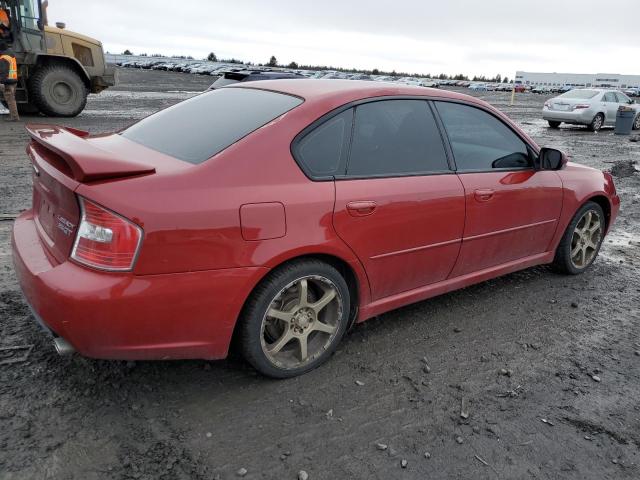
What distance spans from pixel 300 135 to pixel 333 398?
141cm

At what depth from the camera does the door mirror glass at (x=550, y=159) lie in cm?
A: 397

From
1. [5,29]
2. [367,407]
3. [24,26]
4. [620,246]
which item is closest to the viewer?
[367,407]

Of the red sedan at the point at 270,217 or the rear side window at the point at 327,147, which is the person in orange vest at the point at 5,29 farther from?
the rear side window at the point at 327,147

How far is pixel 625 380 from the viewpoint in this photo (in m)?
3.10

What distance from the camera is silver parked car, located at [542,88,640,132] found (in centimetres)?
1786

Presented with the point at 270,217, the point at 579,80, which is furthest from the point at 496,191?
the point at 579,80

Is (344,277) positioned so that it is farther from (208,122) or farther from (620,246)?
(620,246)

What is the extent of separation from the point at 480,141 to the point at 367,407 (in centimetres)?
209

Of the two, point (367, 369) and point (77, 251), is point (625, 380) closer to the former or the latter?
point (367, 369)

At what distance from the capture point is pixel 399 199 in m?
3.05

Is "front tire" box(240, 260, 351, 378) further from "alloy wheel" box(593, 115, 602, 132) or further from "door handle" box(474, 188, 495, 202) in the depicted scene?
"alloy wheel" box(593, 115, 602, 132)

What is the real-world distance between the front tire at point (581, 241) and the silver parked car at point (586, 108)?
1503 centimetres

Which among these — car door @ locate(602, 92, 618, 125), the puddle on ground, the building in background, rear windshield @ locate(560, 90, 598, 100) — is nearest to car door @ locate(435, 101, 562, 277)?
the puddle on ground

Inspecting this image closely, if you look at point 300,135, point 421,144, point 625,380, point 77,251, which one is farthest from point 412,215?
point 77,251
